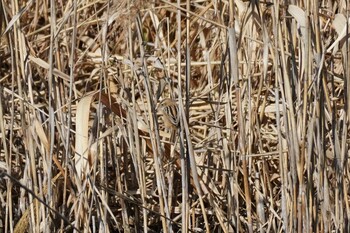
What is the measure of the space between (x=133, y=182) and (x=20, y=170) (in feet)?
0.98

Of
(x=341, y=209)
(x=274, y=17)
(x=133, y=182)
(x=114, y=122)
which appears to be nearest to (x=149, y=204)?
(x=133, y=182)

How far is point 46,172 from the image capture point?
1.81 meters

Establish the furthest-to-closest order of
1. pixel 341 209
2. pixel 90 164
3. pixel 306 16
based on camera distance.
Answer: pixel 90 164
pixel 341 209
pixel 306 16

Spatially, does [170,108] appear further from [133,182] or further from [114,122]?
[133,182]

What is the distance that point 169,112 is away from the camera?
5.89 feet

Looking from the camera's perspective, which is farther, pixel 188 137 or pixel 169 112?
pixel 169 112

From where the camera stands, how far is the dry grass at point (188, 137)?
1564 millimetres

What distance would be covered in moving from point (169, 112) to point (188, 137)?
23 cm

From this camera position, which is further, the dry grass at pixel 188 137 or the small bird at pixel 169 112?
the small bird at pixel 169 112

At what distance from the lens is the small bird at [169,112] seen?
167 cm

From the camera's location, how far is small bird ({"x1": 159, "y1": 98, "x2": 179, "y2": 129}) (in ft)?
5.49

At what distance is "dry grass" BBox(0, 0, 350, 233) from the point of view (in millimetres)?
1564

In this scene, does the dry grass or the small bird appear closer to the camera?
the dry grass

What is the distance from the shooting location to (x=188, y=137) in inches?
61.8
